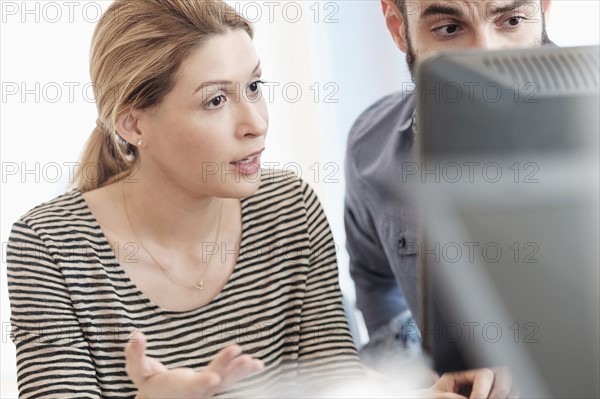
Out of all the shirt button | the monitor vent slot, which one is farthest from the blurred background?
the monitor vent slot

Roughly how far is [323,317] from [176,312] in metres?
0.23

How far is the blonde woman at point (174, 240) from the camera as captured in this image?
1123 mm

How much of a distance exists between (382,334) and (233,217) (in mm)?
320

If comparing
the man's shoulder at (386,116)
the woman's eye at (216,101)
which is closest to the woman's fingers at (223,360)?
the woman's eye at (216,101)

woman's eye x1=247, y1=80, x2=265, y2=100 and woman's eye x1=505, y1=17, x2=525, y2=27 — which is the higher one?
woman's eye x1=505, y1=17, x2=525, y2=27

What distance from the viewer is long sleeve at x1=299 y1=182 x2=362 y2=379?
3.94 feet

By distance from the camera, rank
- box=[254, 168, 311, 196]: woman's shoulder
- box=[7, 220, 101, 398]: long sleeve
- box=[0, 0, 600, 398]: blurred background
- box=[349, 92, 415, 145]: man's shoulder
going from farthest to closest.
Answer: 1. box=[0, 0, 600, 398]: blurred background
2. box=[349, 92, 415, 145]: man's shoulder
3. box=[254, 168, 311, 196]: woman's shoulder
4. box=[7, 220, 101, 398]: long sleeve

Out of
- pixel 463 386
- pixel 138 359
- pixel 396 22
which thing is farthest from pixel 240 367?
pixel 396 22

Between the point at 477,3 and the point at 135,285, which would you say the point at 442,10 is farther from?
the point at 135,285

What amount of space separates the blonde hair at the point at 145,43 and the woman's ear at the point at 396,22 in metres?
0.34

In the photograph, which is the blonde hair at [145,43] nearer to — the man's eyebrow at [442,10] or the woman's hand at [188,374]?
the man's eyebrow at [442,10]

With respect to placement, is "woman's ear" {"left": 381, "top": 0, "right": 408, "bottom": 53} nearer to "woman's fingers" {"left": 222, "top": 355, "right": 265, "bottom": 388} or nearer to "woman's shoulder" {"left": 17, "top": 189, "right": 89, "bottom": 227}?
"woman's shoulder" {"left": 17, "top": 189, "right": 89, "bottom": 227}

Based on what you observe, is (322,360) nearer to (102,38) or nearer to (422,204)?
(102,38)

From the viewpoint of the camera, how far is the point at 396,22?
142 centimetres
